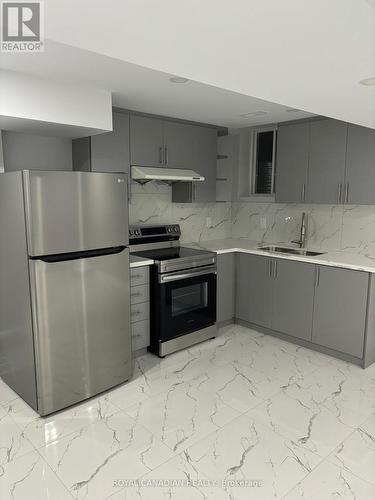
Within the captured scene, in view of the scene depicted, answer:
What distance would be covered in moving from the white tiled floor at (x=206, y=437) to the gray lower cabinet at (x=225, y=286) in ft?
2.62

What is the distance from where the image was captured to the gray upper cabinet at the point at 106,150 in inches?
125

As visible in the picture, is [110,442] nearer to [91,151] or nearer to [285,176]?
[91,151]

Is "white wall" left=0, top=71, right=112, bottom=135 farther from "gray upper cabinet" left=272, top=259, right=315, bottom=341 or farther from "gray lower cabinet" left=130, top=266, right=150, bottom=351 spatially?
"gray upper cabinet" left=272, top=259, right=315, bottom=341

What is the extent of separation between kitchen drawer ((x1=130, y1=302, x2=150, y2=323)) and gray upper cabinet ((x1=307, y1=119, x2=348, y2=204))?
1.87 metres

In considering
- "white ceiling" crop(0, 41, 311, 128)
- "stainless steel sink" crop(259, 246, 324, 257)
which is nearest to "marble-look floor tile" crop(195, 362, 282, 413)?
"stainless steel sink" crop(259, 246, 324, 257)

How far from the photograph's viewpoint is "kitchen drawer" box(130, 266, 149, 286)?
3.22 metres

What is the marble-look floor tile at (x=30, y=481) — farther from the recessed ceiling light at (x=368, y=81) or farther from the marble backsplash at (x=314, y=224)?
the marble backsplash at (x=314, y=224)

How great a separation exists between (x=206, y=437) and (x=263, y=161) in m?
3.07

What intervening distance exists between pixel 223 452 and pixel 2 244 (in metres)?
1.97

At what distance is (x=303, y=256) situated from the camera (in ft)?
11.6

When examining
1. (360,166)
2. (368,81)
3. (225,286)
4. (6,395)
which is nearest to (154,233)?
(225,286)

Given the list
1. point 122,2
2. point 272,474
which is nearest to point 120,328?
point 272,474

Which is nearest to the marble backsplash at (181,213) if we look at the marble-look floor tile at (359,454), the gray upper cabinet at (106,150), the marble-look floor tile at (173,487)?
the gray upper cabinet at (106,150)

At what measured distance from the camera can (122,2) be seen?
0.97 metres
